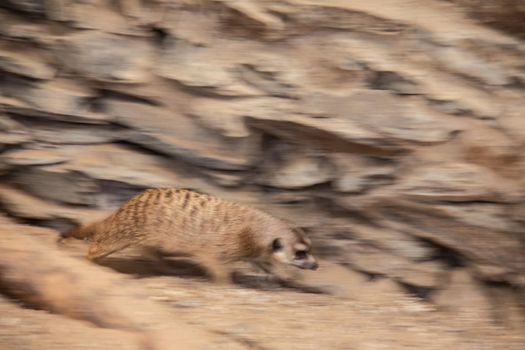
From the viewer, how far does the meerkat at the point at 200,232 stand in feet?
10.9

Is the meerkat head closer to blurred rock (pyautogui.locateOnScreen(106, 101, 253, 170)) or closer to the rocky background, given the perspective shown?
the rocky background

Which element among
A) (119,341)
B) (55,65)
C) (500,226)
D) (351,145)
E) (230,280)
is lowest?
(230,280)

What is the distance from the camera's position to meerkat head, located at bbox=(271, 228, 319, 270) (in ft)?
11.0

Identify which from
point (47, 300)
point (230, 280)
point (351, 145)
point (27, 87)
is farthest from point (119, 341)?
point (27, 87)

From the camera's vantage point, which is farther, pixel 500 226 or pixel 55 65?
pixel 55 65

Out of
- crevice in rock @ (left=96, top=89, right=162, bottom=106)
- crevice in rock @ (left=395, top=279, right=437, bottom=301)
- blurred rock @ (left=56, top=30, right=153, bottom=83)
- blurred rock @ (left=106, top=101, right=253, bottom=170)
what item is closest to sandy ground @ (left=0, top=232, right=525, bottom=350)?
crevice in rock @ (left=395, top=279, right=437, bottom=301)

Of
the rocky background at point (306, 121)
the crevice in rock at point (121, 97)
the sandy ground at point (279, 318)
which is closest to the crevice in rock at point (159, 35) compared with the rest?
the rocky background at point (306, 121)

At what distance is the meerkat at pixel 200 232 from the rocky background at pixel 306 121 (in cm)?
14

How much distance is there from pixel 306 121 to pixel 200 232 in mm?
721

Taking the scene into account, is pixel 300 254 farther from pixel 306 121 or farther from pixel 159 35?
pixel 159 35

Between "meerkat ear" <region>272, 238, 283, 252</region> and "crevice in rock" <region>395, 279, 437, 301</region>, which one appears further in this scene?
"meerkat ear" <region>272, 238, 283, 252</region>

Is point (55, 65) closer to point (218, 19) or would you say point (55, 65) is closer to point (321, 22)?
point (218, 19)

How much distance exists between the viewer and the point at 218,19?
3449 millimetres

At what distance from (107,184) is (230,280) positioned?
0.75 meters
